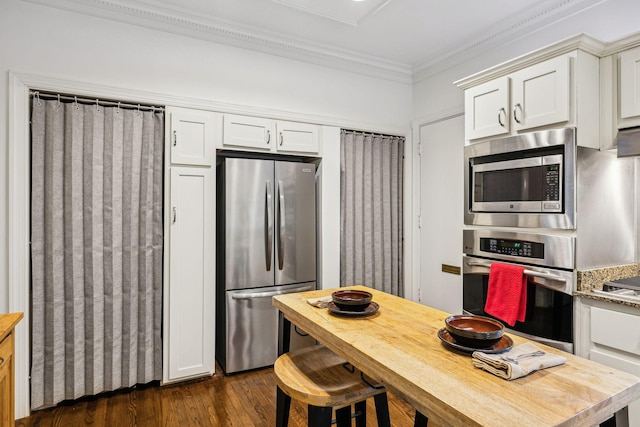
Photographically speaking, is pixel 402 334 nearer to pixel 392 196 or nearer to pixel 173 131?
pixel 173 131

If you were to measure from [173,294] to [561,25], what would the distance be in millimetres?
3411

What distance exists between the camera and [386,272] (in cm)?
372

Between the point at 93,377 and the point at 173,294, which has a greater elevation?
the point at 173,294

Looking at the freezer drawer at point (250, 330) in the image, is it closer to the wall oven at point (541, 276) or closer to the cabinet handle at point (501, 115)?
the wall oven at point (541, 276)

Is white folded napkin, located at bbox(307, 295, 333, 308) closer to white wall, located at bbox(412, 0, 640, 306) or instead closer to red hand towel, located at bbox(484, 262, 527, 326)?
red hand towel, located at bbox(484, 262, 527, 326)

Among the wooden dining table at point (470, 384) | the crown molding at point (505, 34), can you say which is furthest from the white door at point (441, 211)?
the wooden dining table at point (470, 384)

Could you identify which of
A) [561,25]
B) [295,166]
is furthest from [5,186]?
[561,25]

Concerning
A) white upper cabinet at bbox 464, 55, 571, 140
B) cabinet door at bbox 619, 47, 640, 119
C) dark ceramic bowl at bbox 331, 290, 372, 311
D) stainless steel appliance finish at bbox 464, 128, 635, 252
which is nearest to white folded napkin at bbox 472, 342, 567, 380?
dark ceramic bowl at bbox 331, 290, 372, 311

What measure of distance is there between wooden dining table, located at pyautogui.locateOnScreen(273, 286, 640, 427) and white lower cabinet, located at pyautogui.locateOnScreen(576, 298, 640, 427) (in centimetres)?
97

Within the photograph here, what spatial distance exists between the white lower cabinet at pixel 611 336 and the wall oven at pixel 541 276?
0.06 m

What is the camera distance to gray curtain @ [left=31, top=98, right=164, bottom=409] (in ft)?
7.83

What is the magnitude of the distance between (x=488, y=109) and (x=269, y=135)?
5.57 feet

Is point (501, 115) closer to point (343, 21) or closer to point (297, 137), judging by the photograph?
point (343, 21)

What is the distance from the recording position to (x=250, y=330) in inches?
118
